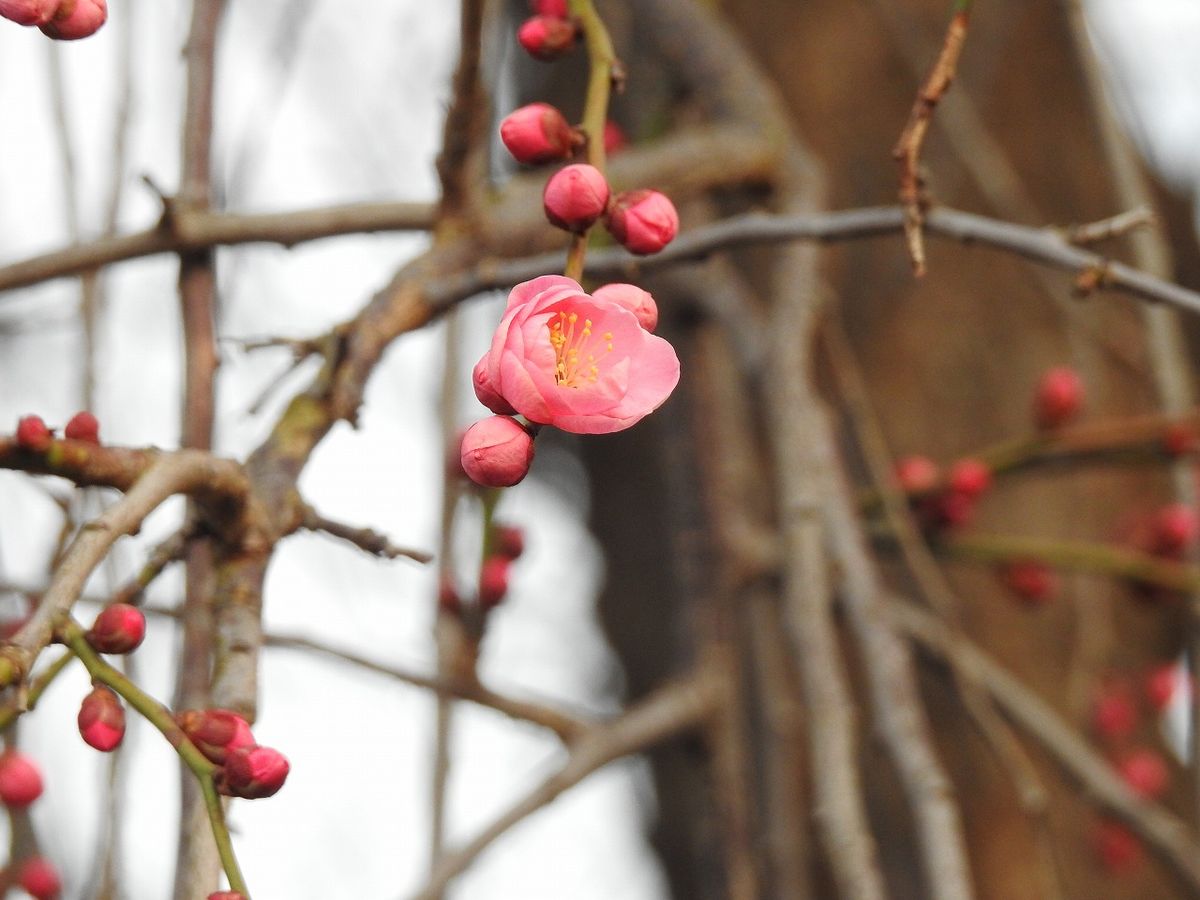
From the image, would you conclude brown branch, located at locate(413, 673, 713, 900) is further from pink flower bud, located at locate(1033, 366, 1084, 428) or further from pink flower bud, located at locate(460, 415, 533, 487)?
pink flower bud, located at locate(460, 415, 533, 487)

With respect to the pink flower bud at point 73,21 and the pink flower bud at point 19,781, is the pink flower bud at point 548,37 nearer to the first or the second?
the pink flower bud at point 73,21

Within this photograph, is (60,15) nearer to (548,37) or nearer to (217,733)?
(548,37)

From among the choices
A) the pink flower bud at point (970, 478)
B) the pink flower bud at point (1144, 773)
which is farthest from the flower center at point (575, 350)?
the pink flower bud at point (1144, 773)

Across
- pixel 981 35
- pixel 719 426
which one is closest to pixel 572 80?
pixel 981 35

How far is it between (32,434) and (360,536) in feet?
0.81

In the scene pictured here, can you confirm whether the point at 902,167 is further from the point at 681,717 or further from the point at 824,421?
the point at 681,717

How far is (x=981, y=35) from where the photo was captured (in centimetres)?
288

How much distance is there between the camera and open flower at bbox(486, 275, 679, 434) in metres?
0.80

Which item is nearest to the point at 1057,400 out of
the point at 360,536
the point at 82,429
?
the point at 360,536

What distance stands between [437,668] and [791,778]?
1.81ft

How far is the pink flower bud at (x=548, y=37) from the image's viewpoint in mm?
1111

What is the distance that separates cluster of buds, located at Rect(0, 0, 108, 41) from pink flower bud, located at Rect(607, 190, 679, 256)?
1.32ft

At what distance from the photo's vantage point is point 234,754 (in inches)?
30.2

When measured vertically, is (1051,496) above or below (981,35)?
below
